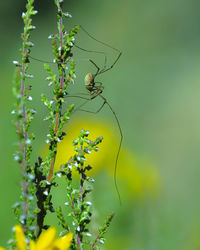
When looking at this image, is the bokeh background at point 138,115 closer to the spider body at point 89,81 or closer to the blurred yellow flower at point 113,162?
the blurred yellow flower at point 113,162

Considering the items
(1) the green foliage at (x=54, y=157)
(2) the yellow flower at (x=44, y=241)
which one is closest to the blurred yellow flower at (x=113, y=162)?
(1) the green foliage at (x=54, y=157)

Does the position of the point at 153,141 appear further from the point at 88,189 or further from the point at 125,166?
the point at 88,189

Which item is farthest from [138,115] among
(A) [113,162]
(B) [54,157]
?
(B) [54,157]

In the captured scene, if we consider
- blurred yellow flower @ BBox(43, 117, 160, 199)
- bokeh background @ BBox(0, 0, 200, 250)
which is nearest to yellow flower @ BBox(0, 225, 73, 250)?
bokeh background @ BBox(0, 0, 200, 250)

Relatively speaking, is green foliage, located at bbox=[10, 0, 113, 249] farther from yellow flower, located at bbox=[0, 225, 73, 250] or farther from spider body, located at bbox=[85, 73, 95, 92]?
spider body, located at bbox=[85, 73, 95, 92]

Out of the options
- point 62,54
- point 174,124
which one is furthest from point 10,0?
point 62,54

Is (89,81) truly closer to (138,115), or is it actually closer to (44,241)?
(44,241)
